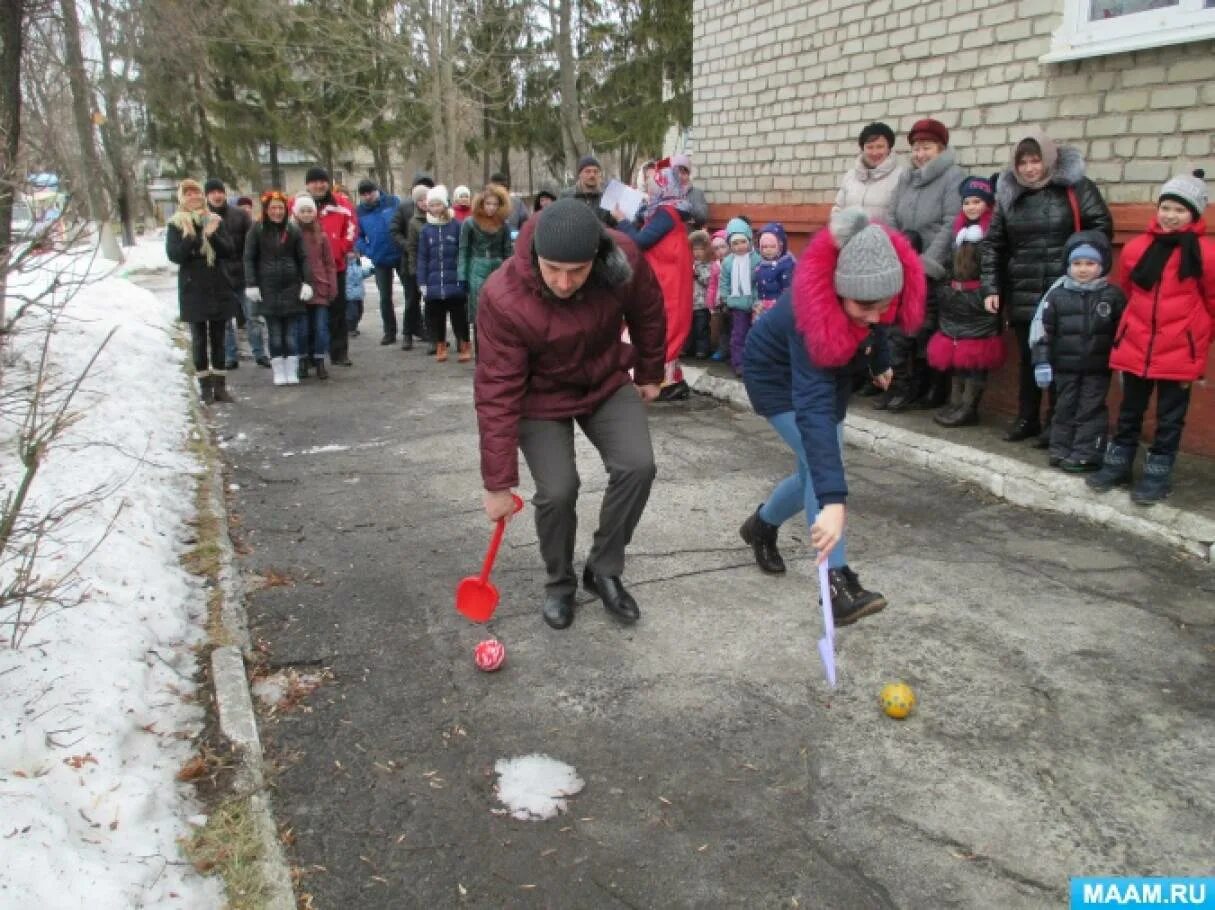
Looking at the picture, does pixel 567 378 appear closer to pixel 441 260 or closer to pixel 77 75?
pixel 441 260

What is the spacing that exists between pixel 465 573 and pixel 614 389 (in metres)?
1.39

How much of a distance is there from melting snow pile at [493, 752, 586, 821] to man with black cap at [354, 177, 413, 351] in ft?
30.6

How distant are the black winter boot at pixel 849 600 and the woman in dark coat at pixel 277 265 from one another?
6999 mm

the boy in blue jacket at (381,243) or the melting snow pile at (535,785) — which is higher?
the boy in blue jacket at (381,243)

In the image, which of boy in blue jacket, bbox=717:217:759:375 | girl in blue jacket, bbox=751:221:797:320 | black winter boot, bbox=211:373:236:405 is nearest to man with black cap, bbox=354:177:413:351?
black winter boot, bbox=211:373:236:405

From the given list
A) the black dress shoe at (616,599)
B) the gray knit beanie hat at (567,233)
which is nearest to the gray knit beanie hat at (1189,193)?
the gray knit beanie hat at (567,233)

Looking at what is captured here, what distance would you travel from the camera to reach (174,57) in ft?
87.3

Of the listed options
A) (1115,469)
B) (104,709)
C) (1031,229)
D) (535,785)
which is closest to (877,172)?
(1031,229)

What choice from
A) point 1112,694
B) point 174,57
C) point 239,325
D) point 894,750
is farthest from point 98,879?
point 174,57

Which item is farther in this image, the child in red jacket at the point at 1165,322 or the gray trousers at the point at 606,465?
the child in red jacket at the point at 1165,322

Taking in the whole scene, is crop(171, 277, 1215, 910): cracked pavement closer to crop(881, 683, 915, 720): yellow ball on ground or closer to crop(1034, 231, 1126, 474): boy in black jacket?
crop(881, 683, 915, 720): yellow ball on ground

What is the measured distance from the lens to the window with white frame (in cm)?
566

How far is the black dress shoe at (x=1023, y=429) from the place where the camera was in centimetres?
652

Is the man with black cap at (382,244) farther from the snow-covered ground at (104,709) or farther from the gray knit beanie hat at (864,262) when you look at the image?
the gray knit beanie hat at (864,262)
